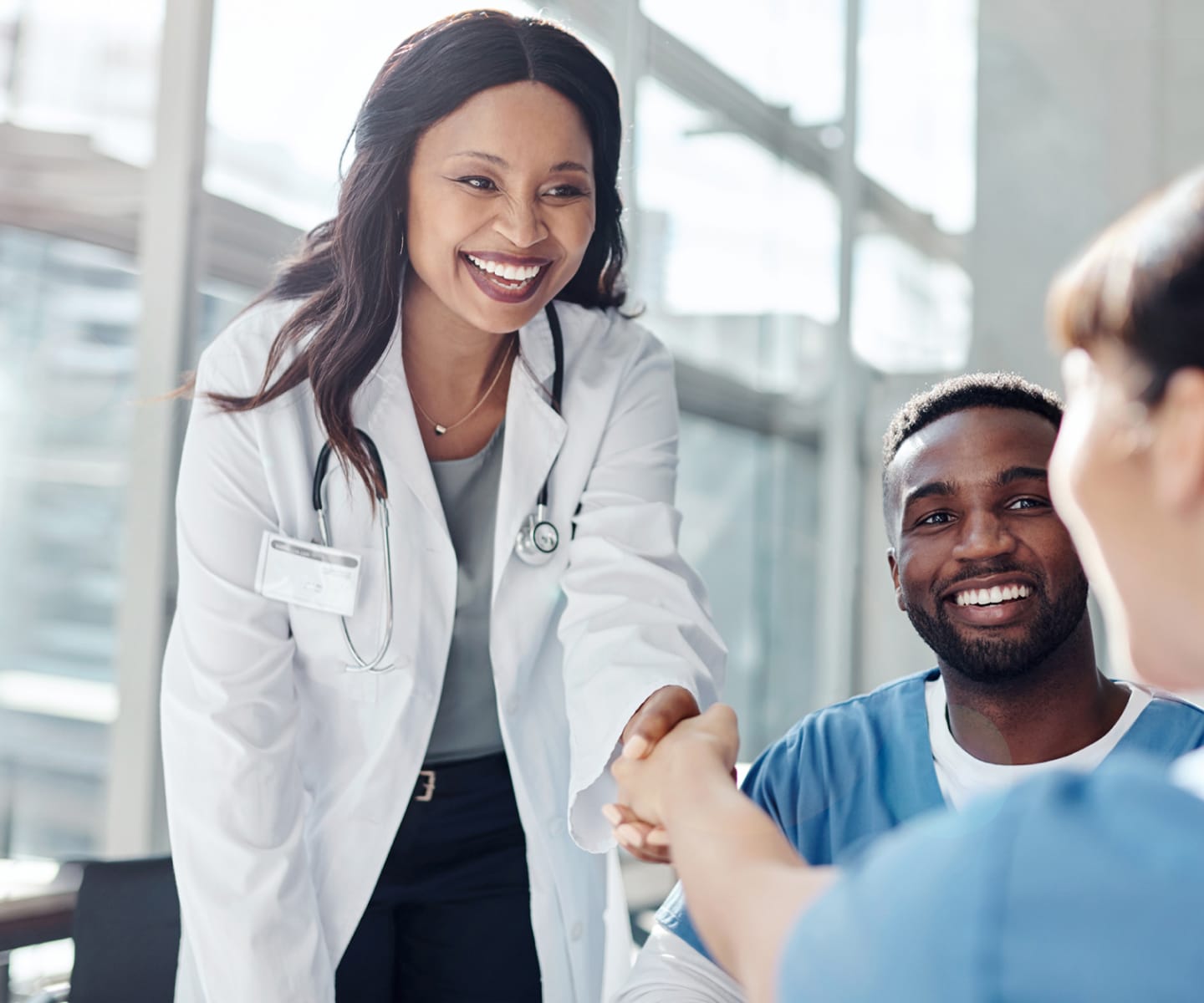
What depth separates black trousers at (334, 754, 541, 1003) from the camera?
4.49 ft

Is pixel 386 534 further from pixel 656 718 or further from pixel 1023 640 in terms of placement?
pixel 1023 640

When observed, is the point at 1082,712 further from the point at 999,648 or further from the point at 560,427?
the point at 560,427

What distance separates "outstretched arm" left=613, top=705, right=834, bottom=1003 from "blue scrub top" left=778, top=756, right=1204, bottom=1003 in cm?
8

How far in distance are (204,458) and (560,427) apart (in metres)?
0.39

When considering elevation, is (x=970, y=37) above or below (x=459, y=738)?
above

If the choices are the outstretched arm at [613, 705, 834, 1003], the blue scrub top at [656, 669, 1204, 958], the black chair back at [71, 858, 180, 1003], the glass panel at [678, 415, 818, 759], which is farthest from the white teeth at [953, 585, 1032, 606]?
the glass panel at [678, 415, 818, 759]

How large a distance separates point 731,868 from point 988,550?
614 millimetres

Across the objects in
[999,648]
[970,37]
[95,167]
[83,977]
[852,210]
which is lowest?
[83,977]

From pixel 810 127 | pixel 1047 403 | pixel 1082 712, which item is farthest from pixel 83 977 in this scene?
pixel 810 127

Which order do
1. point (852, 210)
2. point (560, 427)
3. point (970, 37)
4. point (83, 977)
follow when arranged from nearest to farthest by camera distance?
point (83, 977) → point (560, 427) → point (970, 37) → point (852, 210)

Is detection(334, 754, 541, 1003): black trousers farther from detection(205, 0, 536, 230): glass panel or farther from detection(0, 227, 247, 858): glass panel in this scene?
detection(205, 0, 536, 230): glass panel

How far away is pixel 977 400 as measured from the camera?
50.6 inches

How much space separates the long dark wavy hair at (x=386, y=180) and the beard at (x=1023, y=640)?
613 mm

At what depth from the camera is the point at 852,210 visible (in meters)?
4.02
